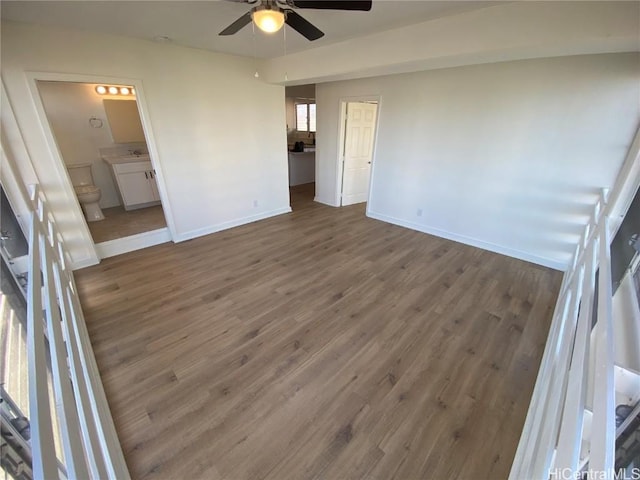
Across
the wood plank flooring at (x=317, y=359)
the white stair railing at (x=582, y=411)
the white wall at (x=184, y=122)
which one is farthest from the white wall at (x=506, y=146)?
the white stair railing at (x=582, y=411)

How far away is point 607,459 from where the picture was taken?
52cm

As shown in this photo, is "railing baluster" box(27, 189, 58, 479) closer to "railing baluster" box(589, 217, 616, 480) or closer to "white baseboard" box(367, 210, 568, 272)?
"railing baluster" box(589, 217, 616, 480)

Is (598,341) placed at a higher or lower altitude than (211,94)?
lower

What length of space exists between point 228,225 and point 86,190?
2.20m

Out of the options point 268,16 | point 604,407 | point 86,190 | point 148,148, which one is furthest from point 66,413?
point 86,190

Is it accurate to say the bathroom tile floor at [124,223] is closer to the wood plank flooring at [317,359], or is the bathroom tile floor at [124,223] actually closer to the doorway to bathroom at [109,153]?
the doorway to bathroom at [109,153]

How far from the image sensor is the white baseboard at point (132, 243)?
362 centimetres

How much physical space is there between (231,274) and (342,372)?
1.87 m

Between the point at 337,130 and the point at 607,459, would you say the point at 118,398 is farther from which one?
the point at 337,130

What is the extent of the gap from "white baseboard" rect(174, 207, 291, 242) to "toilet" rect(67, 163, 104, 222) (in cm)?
160

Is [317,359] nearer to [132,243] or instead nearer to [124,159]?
[132,243]

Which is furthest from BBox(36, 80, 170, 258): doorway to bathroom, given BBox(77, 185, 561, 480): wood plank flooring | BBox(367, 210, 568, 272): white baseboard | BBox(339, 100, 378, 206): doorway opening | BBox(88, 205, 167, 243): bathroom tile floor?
BBox(367, 210, 568, 272): white baseboard

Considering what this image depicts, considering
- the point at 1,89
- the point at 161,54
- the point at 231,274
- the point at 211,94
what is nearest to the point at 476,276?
the point at 231,274

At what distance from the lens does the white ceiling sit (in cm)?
221
